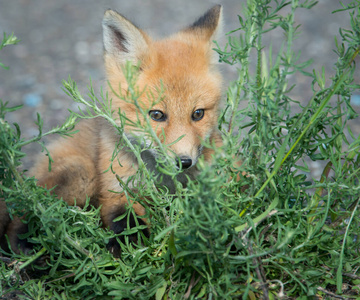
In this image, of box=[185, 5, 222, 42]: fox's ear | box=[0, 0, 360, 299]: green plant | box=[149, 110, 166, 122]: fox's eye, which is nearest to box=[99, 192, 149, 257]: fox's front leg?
box=[0, 0, 360, 299]: green plant

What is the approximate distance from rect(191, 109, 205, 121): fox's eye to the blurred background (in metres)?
1.73

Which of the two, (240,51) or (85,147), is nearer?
(240,51)

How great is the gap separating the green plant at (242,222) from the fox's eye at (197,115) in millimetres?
644

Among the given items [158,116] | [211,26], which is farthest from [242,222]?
[211,26]

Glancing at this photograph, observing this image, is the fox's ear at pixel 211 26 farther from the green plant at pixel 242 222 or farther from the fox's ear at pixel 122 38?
the green plant at pixel 242 222

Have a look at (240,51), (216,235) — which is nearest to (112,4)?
(240,51)

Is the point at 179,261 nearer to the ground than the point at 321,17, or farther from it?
nearer to the ground

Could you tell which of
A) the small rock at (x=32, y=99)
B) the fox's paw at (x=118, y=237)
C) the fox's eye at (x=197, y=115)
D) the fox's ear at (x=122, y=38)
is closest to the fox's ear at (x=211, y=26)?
the fox's ear at (x=122, y=38)

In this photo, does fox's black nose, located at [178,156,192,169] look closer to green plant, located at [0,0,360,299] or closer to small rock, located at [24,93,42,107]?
green plant, located at [0,0,360,299]

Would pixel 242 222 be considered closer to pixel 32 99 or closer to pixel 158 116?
pixel 158 116

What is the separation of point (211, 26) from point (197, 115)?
672mm

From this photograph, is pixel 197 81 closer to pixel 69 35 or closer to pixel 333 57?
pixel 333 57

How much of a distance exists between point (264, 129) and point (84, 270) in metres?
0.87

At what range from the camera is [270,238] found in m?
1.70
